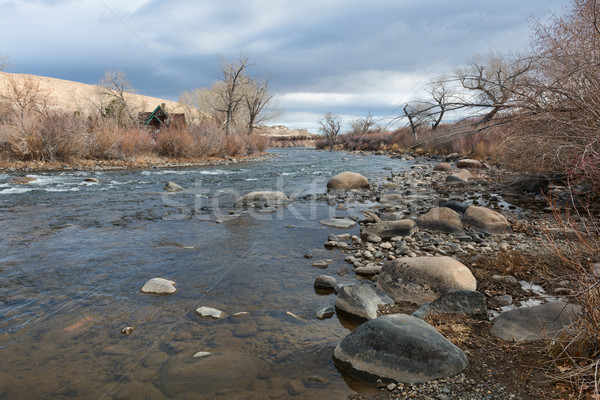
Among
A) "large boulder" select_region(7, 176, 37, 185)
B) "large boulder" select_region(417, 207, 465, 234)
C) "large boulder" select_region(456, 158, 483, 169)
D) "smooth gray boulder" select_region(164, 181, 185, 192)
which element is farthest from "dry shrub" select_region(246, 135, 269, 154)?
"large boulder" select_region(417, 207, 465, 234)

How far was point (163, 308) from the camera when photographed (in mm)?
3738

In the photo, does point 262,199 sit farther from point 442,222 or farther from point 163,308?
point 163,308

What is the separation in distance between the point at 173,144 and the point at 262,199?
14.5 meters

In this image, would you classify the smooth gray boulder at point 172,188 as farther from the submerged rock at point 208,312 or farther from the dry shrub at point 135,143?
the dry shrub at point 135,143

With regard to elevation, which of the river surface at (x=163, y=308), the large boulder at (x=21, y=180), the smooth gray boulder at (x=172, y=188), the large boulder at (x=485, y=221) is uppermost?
the large boulder at (x=21, y=180)

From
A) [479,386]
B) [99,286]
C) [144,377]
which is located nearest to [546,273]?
[479,386]

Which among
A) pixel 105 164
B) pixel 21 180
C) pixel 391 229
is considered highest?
pixel 105 164

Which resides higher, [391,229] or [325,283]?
[391,229]

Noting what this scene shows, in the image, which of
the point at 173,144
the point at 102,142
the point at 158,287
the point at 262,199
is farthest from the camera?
the point at 173,144

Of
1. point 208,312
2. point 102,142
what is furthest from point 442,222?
point 102,142

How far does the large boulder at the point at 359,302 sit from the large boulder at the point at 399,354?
0.62 meters

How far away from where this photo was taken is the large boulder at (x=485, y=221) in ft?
21.0

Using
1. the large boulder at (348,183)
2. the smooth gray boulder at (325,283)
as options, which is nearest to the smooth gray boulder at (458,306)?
the smooth gray boulder at (325,283)

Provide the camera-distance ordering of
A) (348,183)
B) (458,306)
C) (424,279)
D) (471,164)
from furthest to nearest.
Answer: (471,164) < (348,183) < (424,279) < (458,306)
